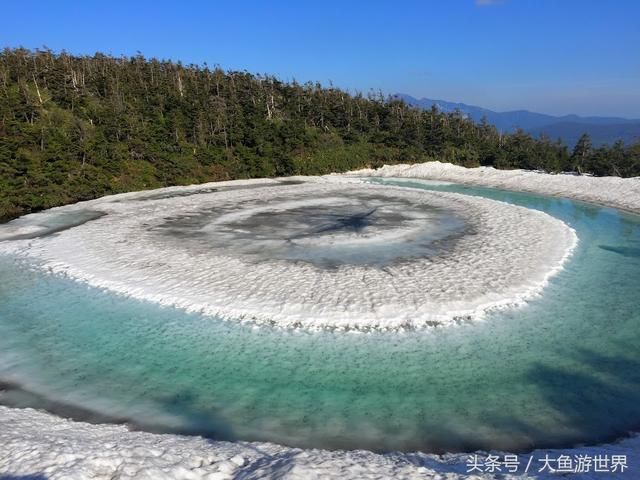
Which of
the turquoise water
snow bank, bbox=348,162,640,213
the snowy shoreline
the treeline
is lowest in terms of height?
the turquoise water

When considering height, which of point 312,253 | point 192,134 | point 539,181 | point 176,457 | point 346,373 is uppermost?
point 192,134

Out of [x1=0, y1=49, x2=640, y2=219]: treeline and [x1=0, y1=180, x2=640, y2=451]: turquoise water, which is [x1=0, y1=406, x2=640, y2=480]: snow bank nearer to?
[x1=0, y1=180, x2=640, y2=451]: turquoise water

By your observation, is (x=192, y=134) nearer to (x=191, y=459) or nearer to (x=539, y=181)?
(x=539, y=181)

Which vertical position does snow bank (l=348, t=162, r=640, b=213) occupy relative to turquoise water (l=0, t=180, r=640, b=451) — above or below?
above

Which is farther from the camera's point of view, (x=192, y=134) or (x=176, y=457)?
(x=192, y=134)

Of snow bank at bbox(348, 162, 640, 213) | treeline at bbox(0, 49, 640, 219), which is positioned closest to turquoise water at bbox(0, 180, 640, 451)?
snow bank at bbox(348, 162, 640, 213)

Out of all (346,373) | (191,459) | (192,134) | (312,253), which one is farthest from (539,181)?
(191,459)
